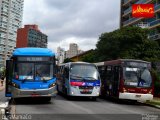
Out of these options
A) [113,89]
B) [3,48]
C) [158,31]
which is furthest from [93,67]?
[3,48]

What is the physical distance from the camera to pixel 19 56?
21.2 meters

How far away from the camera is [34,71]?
2105cm

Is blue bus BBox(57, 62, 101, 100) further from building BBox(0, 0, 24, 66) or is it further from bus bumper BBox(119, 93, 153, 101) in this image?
building BBox(0, 0, 24, 66)

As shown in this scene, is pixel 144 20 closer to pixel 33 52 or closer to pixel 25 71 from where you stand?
pixel 33 52

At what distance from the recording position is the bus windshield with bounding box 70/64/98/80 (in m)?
25.4

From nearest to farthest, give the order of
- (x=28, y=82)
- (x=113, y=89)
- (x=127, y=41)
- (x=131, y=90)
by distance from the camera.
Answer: (x=28, y=82), (x=131, y=90), (x=113, y=89), (x=127, y=41)

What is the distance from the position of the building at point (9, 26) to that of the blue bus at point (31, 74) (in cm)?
7395

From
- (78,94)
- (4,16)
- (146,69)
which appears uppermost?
(4,16)

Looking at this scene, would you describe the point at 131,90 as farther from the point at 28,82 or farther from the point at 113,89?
the point at 28,82

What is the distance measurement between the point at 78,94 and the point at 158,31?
4807 cm

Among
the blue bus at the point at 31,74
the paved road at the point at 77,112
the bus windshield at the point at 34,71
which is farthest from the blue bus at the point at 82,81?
→ the bus windshield at the point at 34,71

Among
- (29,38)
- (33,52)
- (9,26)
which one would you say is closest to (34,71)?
(33,52)

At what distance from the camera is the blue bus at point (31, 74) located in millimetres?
20656

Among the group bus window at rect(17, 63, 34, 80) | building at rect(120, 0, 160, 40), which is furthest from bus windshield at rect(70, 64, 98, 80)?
building at rect(120, 0, 160, 40)
